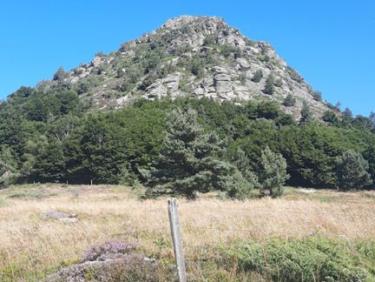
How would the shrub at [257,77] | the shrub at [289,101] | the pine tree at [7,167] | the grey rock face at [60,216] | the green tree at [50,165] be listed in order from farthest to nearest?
1. the shrub at [257,77]
2. the shrub at [289,101]
3. the pine tree at [7,167]
4. the green tree at [50,165]
5. the grey rock face at [60,216]

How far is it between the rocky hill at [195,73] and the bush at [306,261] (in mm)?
125741

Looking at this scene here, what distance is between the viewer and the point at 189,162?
34.9 meters

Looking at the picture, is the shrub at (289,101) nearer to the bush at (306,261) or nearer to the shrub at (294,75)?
the shrub at (294,75)

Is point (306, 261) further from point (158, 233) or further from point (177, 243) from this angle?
point (158, 233)

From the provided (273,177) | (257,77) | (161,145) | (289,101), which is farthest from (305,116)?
(273,177)

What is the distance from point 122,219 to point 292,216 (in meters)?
5.43

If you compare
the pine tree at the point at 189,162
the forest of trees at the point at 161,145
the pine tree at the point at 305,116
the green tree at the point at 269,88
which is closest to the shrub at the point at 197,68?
the green tree at the point at 269,88

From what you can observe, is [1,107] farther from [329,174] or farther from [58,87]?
[329,174]

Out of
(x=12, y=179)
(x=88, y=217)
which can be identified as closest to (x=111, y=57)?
(x=12, y=179)

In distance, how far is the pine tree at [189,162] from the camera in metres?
34.8

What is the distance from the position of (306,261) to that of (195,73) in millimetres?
146049

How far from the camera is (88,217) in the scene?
1670 centimetres

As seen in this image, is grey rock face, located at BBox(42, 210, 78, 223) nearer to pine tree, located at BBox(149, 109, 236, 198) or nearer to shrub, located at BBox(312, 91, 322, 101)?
pine tree, located at BBox(149, 109, 236, 198)

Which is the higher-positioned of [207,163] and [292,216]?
[207,163]
